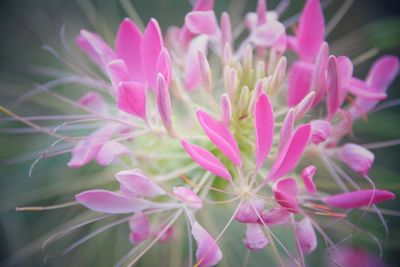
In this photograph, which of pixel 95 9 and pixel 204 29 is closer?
pixel 204 29

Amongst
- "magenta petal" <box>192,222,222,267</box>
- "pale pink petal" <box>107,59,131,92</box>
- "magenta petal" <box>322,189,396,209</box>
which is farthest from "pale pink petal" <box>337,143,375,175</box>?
"pale pink petal" <box>107,59,131,92</box>

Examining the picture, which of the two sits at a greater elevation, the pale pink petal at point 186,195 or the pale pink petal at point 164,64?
the pale pink petal at point 164,64

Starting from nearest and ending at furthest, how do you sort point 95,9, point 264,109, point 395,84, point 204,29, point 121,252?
point 264,109 < point 204,29 < point 121,252 < point 95,9 < point 395,84

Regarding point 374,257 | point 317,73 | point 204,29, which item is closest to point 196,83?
point 204,29

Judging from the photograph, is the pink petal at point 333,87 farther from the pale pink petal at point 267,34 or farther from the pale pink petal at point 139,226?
the pale pink petal at point 139,226

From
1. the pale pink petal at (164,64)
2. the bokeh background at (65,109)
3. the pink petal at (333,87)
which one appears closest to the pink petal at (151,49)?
the pale pink petal at (164,64)

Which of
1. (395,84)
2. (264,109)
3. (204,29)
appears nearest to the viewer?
(264,109)

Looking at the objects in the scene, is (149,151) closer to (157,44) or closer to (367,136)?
(157,44)
